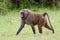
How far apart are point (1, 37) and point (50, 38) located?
1.85m

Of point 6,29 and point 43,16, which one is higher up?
point 43,16

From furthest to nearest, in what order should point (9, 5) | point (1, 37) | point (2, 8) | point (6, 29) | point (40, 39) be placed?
point (9, 5) → point (2, 8) → point (6, 29) → point (1, 37) → point (40, 39)

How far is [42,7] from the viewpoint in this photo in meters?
22.0

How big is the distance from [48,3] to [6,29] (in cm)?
1000

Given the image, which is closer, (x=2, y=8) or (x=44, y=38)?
(x=44, y=38)

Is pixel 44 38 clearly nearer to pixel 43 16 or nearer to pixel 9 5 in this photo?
pixel 43 16

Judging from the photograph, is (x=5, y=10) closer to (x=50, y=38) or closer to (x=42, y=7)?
(x=42, y=7)

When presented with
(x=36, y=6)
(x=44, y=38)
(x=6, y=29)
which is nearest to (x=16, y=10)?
(x=36, y=6)

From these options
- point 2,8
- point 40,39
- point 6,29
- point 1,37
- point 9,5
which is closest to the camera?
point 40,39

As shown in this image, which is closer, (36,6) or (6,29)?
(6,29)

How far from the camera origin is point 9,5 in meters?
21.4

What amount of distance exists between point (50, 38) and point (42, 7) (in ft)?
39.5

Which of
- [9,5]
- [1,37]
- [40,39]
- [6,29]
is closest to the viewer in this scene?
[40,39]

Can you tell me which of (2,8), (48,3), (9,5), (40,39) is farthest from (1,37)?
(48,3)
